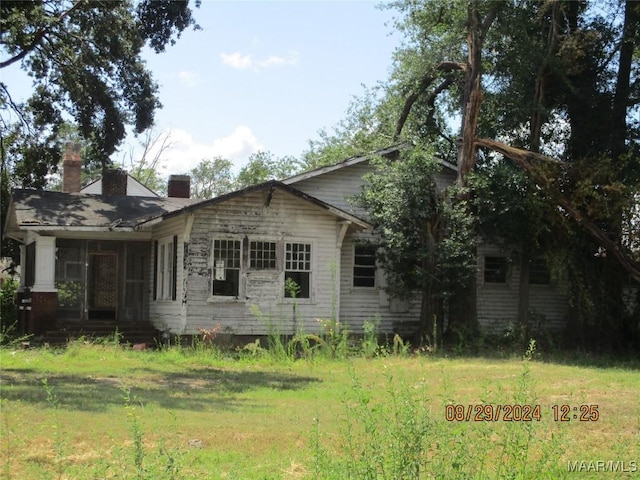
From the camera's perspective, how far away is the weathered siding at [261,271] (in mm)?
20719

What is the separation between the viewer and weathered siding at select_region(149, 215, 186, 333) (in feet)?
67.9

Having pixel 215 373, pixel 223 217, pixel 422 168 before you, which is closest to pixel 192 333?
pixel 223 217

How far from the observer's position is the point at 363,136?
35.7 metres

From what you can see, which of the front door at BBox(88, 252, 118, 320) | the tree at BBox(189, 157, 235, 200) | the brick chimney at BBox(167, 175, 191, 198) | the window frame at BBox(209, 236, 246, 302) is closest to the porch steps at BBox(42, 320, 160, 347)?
the front door at BBox(88, 252, 118, 320)

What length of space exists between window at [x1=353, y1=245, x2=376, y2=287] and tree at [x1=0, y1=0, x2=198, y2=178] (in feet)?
27.5

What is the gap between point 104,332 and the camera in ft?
71.8

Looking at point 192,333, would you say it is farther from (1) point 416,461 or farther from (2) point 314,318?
(1) point 416,461

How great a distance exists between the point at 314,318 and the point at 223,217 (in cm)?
391

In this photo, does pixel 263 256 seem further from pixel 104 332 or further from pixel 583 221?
pixel 583 221


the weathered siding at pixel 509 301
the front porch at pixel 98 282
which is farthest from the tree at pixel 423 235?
the front porch at pixel 98 282

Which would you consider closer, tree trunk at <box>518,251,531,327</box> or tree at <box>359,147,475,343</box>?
tree at <box>359,147,475,343</box>

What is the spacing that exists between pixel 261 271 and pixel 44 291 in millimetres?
6242

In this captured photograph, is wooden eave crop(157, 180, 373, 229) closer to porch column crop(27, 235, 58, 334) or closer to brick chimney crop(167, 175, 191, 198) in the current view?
porch column crop(27, 235, 58, 334)

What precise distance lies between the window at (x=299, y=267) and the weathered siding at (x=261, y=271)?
0.55ft
